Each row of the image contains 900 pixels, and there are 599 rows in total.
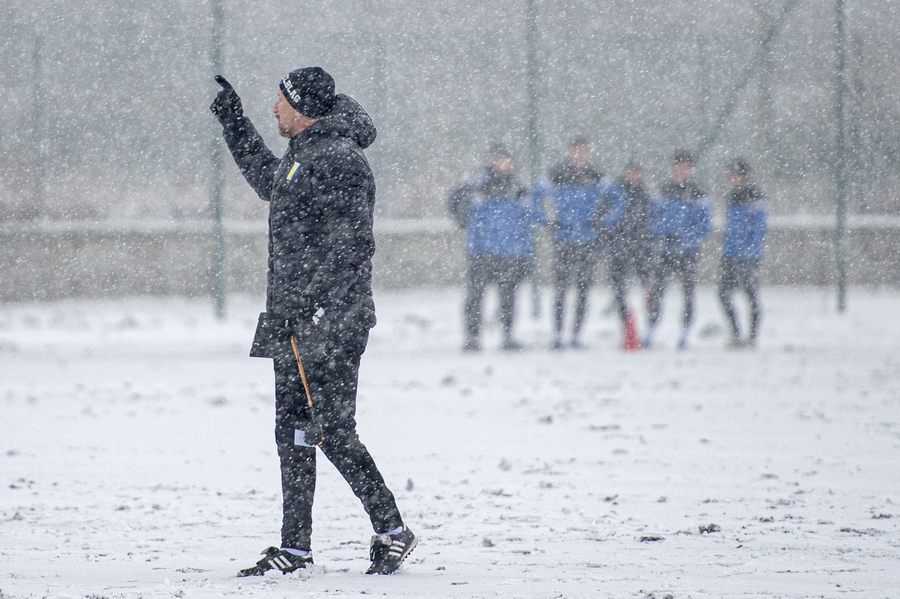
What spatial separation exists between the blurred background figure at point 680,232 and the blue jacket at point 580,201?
56cm

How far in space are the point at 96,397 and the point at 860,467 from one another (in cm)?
481

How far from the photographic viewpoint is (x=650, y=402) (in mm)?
7688

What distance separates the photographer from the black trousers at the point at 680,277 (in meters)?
10.8

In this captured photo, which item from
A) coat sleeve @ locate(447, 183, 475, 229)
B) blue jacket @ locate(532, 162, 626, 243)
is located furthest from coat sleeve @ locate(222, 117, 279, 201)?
blue jacket @ locate(532, 162, 626, 243)

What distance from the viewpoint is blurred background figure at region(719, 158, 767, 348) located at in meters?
10.7

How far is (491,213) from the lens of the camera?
10469 millimetres

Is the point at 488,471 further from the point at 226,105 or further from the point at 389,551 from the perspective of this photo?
the point at 226,105

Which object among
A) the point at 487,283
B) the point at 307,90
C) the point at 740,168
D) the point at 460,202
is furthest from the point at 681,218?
the point at 307,90

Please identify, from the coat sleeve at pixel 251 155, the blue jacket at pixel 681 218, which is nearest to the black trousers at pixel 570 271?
the blue jacket at pixel 681 218

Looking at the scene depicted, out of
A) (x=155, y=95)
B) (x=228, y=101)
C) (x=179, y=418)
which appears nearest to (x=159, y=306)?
(x=155, y=95)

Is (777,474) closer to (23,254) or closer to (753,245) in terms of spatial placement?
(753,245)

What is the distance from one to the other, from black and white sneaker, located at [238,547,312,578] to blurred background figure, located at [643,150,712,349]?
7.56m

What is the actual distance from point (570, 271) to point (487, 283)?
2.53 feet

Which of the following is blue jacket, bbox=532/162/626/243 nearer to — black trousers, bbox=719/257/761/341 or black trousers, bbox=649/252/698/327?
black trousers, bbox=649/252/698/327
